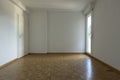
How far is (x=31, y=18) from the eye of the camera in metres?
10.4

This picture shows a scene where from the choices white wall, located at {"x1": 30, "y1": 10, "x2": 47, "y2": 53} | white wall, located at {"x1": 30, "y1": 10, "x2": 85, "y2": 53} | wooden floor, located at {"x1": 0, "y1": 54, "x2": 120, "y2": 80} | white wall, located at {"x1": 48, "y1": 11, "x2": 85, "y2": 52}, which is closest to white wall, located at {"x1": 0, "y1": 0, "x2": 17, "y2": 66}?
wooden floor, located at {"x1": 0, "y1": 54, "x2": 120, "y2": 80}

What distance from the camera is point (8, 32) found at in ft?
20.7

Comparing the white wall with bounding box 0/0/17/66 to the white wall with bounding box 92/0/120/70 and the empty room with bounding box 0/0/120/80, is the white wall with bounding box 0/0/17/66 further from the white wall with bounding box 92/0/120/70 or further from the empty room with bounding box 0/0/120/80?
the white wall with bounding box 92/0/120/70

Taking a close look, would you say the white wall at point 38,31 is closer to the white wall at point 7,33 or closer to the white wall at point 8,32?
the white wall at point 8,32

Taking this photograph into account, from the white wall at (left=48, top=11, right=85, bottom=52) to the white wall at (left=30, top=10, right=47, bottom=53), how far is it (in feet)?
1.20

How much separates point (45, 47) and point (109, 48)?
212 inches

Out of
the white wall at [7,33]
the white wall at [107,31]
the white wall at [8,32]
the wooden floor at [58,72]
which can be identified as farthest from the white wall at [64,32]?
the wooden floor at [58,72]

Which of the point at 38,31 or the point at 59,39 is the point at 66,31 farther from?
the point at 38,31

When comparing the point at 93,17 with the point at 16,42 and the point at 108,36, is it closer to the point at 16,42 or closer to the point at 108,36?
the point at 108,36

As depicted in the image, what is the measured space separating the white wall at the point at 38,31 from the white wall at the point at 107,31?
3.70 meters

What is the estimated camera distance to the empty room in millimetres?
4945

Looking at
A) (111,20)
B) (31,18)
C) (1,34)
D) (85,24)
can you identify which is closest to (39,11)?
(31,18)

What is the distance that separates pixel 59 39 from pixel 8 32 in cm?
477

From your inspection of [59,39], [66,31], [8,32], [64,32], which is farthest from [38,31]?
[8,32]
